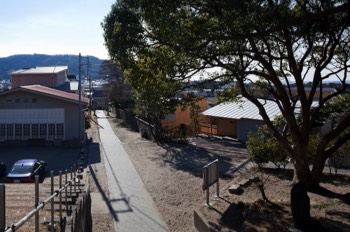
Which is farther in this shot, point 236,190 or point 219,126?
point 219,126

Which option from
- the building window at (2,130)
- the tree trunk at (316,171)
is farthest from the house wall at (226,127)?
the tree trunk at (316,171)

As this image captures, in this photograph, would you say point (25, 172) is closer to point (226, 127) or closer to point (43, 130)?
point (43, 130)

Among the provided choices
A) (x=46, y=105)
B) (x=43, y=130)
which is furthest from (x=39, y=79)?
(x=43, y=130)

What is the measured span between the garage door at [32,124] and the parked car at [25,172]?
45.8ft

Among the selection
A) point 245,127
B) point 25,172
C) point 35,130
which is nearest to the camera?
point 25,172

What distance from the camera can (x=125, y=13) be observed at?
13359 millimetres

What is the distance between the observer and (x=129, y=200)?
17531mm

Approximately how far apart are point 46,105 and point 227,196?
82.9 feet

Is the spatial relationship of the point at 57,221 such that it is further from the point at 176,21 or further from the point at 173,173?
the point at 173,173

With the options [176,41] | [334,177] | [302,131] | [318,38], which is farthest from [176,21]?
[334,177]

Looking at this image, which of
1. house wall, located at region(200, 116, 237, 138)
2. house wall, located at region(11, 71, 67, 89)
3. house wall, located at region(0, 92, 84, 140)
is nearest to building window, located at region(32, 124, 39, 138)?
house wall, located at region(0, 92, 84, 140)

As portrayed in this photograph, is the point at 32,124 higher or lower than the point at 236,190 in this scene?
higher

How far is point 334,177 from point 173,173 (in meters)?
8.13

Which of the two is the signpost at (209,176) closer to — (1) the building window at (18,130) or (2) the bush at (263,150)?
(2) the bush at (263,150)
